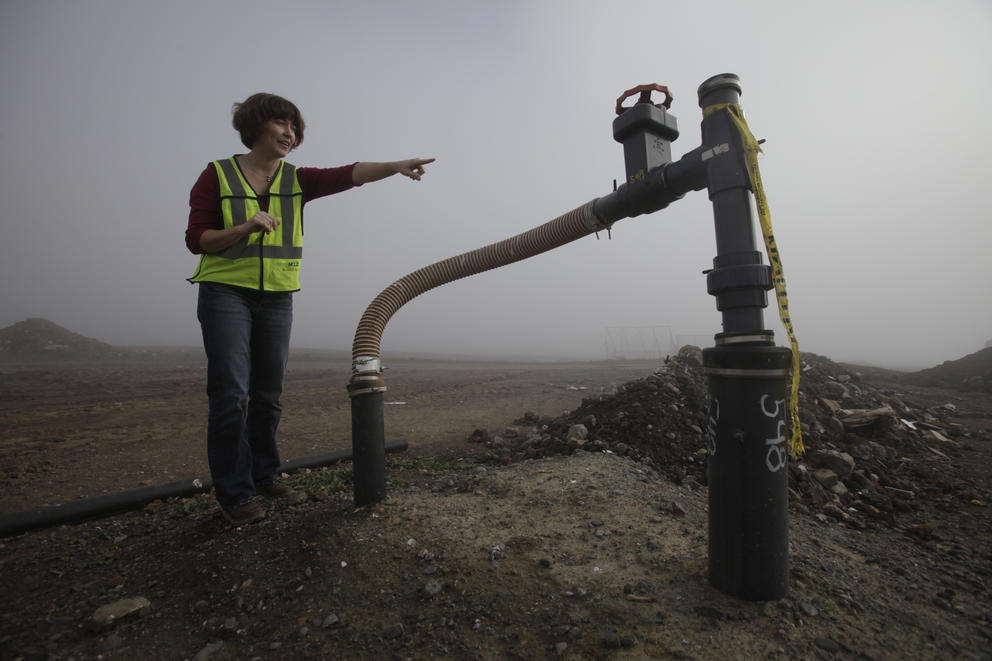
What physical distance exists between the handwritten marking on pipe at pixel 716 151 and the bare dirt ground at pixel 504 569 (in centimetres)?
147

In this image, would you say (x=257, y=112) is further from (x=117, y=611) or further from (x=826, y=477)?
(x=826, y=477)

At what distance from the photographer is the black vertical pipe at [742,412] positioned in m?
1.37

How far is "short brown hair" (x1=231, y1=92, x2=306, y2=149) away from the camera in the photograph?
2.20 metres

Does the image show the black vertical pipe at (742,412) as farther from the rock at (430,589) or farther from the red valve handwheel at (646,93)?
the rock at (430,589)

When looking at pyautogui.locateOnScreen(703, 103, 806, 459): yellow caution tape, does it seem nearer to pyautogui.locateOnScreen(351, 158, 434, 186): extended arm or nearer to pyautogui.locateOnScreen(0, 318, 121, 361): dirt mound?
pyautogui.locateOnScreen(351, 158, 434, 186): extended arm

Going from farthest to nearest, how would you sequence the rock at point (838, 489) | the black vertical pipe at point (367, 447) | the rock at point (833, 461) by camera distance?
the rock at point (833, 461), the rock at point (838, 489), the black vertical pipe at point (367, 447)

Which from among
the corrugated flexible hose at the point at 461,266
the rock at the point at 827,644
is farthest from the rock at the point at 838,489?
the corrugated flexible hose at the point at 461,266

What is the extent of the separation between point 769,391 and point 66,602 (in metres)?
2.65

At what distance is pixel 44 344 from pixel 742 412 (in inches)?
952

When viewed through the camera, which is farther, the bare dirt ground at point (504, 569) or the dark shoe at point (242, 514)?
the dark shoe at point (242, 514)

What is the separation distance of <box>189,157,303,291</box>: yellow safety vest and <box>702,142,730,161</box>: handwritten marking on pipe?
1895 millimetres

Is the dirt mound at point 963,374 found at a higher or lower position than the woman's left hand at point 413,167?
lower

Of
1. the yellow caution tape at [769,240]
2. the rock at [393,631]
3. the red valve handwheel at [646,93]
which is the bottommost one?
the rock at [393,631]

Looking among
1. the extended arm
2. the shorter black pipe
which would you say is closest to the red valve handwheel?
the extended arm
